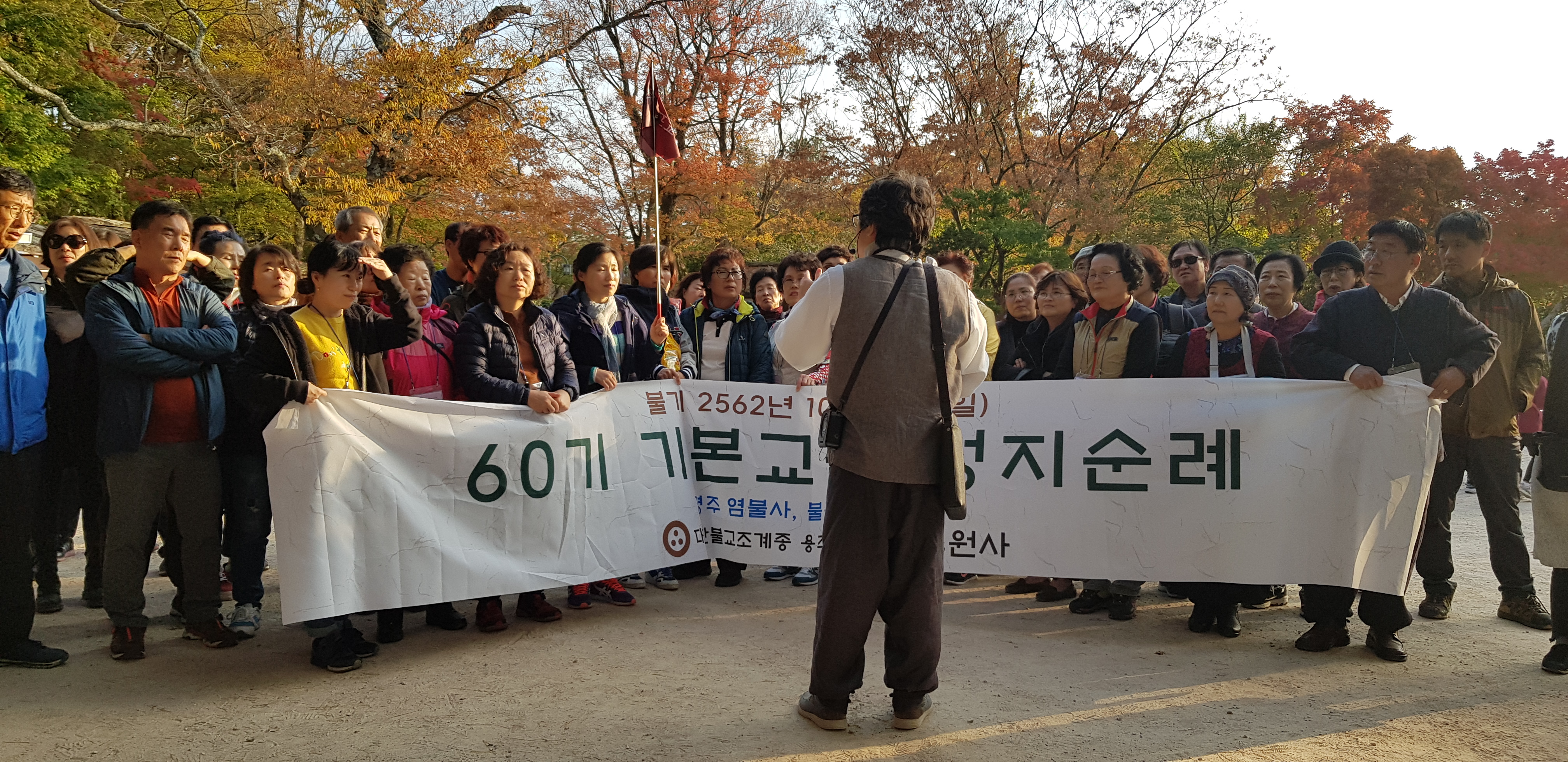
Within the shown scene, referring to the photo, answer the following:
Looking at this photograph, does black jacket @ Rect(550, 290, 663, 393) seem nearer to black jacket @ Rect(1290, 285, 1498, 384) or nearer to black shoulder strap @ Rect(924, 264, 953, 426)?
black shoulder strap @ Rect(924, 264, 953, 426)

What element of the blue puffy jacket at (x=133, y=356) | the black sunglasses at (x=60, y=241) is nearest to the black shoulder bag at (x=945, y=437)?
the blue puffy jacket at (x=133, y=356)

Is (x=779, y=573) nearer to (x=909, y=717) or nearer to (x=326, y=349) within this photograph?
(x=909, y=717)

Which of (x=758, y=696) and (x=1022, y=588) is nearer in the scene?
(x=758, y=696)

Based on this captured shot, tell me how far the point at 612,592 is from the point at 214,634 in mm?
1728

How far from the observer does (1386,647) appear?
3.83 m

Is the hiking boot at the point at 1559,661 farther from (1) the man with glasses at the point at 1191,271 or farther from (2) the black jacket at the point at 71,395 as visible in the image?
(2) the black jacket at the point at 71,395

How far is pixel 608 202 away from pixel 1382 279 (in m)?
16.9

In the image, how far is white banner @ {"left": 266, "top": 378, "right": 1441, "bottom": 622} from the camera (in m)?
3.75

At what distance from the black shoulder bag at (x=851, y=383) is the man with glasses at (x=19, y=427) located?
3.13 metres

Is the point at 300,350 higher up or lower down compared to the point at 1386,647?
higher up

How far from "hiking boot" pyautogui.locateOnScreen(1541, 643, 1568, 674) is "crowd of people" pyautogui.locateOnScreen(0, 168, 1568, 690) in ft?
0.04

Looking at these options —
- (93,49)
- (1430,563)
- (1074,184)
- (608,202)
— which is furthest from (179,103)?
(1430,563)

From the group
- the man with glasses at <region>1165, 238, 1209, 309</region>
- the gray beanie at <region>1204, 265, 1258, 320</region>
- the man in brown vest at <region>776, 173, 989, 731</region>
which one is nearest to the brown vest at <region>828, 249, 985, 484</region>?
the man in brown vest at <region>776, 173, 989, 731</region>

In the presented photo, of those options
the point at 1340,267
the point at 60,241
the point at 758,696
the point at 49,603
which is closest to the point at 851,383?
the point at 758,696
